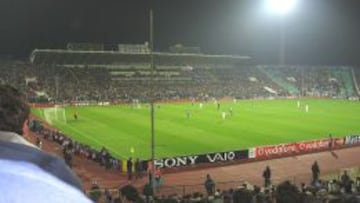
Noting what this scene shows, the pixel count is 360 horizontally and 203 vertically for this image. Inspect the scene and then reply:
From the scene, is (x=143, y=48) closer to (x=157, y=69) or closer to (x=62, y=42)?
(x=157, y=69)

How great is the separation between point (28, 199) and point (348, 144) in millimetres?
38419

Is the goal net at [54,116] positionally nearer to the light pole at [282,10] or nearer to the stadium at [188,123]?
the stadium at [188,123]

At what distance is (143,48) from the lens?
277 ft

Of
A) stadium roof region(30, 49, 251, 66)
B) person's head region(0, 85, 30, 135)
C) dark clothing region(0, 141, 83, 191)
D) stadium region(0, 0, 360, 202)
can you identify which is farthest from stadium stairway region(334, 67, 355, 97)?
dark clothing region(0, 141, 83, 191)

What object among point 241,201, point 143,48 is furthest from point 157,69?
point 241,201

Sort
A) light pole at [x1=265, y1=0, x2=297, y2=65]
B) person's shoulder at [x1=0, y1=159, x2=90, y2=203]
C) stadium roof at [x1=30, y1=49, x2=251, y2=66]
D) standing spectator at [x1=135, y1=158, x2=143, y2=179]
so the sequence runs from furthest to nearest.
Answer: stadium roof at [x1=30, y1=49, x2=251, y2=66] → light pole at [x1=265, y1=0, x2=297, y2=65] → standing spectator at [x1=135, y1=158, x2=143, y2=179] → person's shoulder at [x1=0, y1=159, x2=90, y2=203]

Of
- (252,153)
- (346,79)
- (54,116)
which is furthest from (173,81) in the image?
(252,153)

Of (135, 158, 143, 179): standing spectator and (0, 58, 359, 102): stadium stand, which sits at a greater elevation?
(0, 58, 359, 102): stadium stand

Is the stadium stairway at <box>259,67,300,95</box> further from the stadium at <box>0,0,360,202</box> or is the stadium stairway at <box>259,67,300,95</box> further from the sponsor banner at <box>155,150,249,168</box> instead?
the sponsor banner at <box>155,150,249,168</box>

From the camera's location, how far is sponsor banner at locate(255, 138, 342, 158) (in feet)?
108

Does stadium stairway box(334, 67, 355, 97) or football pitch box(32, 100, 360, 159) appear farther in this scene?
stadium stairway box(334, 67, 355, 97)

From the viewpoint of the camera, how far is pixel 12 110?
1634mm

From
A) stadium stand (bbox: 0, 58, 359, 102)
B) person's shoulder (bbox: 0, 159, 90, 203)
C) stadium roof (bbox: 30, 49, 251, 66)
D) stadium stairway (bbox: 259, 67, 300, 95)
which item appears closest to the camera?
person's shoulder (bbox: 0, 159, 90, 203)

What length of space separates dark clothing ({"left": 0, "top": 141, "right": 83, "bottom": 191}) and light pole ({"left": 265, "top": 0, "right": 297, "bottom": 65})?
73742 millimetres
